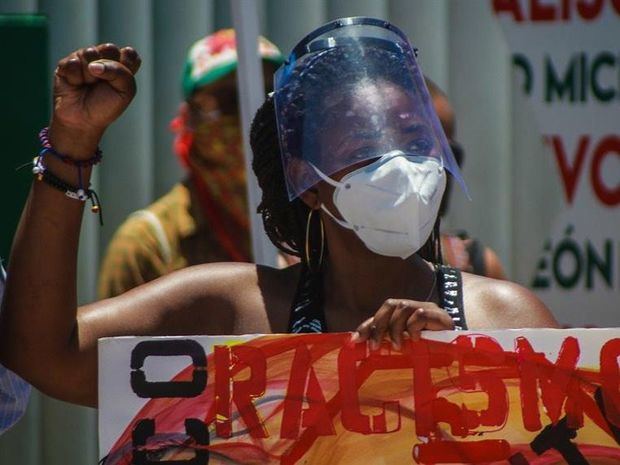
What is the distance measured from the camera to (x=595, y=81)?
14.3ft

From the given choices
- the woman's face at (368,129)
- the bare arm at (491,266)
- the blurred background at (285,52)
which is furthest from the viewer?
the blurred background at (285,52)

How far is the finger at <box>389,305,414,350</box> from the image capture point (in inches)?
83.2

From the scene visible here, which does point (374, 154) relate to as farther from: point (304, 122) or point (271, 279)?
point (271, 279)

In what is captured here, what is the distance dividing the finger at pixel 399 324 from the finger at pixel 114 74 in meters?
0.53

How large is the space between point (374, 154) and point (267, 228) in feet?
1.15

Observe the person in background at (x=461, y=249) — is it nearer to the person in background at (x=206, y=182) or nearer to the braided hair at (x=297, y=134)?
the person in background at (x=206, y=182)

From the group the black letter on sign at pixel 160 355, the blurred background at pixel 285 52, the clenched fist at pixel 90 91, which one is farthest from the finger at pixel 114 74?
the blurred background at pixel 285 52

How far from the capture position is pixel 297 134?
2.31m

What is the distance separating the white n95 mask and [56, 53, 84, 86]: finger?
0.43m

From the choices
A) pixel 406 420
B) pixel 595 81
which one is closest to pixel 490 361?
pixel 406 420

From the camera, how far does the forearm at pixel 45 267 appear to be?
219cm

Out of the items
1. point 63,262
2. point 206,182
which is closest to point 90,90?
point 63,262

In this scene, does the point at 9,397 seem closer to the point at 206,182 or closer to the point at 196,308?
the point at 196,308

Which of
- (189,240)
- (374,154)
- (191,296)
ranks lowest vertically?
(189,240)
